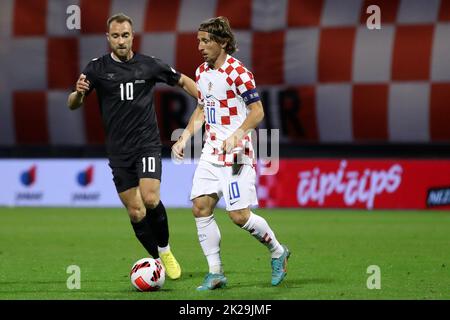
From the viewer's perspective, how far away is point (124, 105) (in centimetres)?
677

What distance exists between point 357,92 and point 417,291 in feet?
23.8

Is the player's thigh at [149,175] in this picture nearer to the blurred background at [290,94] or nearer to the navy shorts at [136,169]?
the navy shorts at [136,169]

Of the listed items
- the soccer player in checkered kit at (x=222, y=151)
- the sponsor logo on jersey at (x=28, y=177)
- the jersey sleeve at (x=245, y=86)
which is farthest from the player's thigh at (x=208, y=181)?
the sponsor logo on jersey at (x=28, y=177)

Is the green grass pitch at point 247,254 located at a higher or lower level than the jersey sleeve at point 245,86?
lower

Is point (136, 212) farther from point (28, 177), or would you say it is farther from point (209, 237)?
point (28, 177)

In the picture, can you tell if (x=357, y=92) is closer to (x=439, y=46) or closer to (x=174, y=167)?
(x=439, y=46)

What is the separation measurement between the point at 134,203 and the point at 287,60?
6671 millimetres

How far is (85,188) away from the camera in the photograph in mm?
13398

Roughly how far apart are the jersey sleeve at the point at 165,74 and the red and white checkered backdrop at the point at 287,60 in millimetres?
6196

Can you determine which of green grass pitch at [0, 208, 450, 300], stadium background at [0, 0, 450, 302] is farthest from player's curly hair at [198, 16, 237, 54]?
stadium background at [0, 0, 450, 302]

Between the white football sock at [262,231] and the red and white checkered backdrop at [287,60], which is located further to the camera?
the red and white checkered backdrop at [287,60]

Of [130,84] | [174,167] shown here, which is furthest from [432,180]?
[130,84]

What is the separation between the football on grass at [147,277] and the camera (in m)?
5.93

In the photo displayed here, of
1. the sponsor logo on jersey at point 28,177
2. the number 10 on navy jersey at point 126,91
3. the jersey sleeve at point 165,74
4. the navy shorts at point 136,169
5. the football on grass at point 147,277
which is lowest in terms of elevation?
the sponsor logo on jersey at point 28,177
